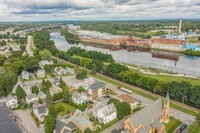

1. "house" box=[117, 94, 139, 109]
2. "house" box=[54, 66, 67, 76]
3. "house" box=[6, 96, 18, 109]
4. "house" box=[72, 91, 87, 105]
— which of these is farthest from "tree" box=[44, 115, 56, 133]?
"house" box=[54, 66, 67, 76]

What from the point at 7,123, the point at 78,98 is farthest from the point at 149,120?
the point at 7,123

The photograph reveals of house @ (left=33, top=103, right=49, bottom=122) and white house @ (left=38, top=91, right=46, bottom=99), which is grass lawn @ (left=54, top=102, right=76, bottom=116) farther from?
white house @ (left=38, top=91, right=46, bottom=99)

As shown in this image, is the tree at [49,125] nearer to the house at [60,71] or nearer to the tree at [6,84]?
the tree at [6,84]

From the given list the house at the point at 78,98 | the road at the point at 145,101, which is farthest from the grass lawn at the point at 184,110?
the house at the point at 78,98

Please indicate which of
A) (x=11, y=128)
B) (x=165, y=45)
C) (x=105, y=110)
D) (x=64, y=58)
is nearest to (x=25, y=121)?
(x=11, y=128)

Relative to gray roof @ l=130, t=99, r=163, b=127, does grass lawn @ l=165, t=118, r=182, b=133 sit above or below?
below

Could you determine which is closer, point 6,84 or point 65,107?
point 65,107

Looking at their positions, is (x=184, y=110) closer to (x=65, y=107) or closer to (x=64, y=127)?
(x=64, y=127)
